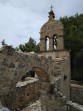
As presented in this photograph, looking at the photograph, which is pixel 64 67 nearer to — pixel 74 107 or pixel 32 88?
pixel 32 88

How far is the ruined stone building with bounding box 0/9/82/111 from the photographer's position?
8.74 meters

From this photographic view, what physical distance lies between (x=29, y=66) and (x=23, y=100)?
513cm

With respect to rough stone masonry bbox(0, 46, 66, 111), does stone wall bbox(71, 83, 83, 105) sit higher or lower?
lower

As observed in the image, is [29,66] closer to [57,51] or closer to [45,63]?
[45,63]

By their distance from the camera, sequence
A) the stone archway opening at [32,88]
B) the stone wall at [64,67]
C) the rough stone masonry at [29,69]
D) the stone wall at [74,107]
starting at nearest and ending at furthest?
the rough stone masonry at [29,69], the stone wall at [74,107], the stone archway opening at [32,88], the stone wall at [64,67]

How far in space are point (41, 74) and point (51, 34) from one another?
8.55 meters

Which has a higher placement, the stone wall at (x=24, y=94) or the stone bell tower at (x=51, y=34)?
the stone bell tower at (x=51, y=34)

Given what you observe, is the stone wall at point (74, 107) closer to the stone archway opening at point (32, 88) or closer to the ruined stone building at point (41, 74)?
the ruined stone building at point (41, 74)

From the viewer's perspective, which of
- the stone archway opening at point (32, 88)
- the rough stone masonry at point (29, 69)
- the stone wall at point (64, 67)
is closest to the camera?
the rough stone masonry at point (29, 69)

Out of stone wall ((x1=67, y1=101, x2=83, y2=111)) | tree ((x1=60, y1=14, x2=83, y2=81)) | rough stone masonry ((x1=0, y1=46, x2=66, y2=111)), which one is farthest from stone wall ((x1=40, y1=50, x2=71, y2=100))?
stone wall ((x1=67, y1=101, x2=83, y2=111))

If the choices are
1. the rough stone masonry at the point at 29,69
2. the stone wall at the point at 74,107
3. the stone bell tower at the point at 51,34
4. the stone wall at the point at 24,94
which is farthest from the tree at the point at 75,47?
the stone wall at the point at 74,107

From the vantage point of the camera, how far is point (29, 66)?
32.7 feet

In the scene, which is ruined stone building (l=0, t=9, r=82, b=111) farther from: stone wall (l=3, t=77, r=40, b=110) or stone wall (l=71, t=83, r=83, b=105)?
stone wall (l=71, t=83, r=83, b=105)

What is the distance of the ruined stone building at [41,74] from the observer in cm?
874
